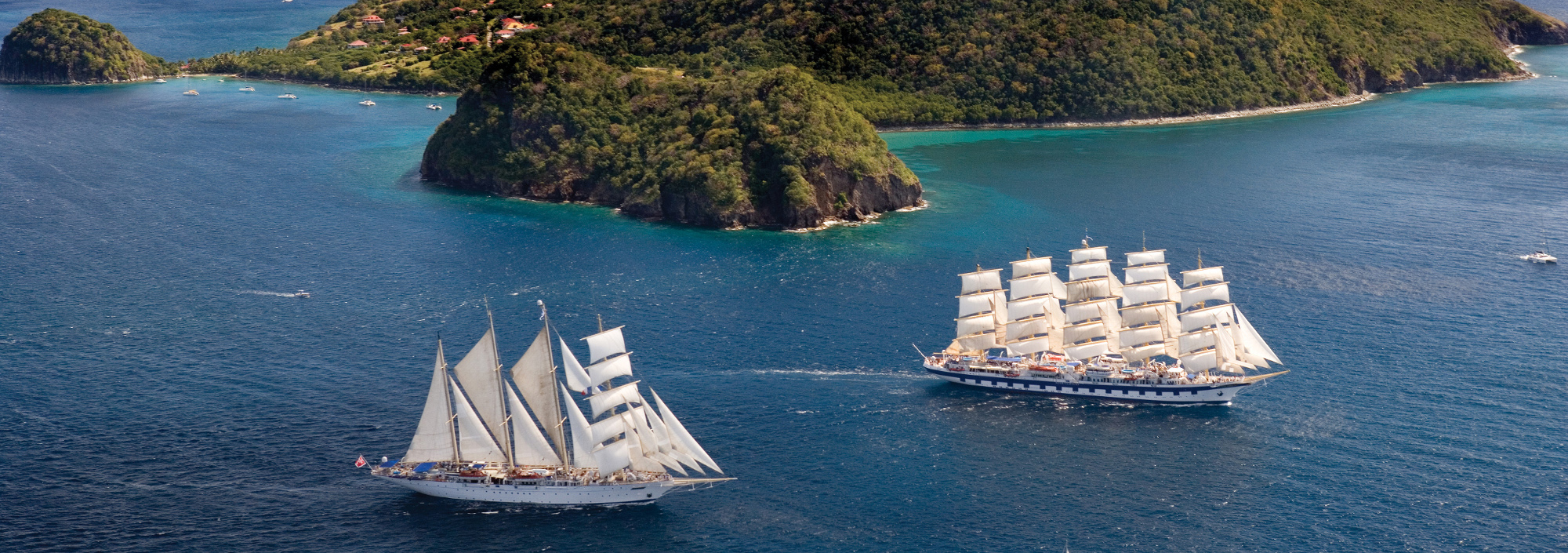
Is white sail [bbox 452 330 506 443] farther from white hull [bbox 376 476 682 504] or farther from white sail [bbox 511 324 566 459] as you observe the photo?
white hull [bbox 376 476 682 504]

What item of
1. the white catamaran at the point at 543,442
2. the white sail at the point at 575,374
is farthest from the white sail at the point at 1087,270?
the white sail at the point at 575,374

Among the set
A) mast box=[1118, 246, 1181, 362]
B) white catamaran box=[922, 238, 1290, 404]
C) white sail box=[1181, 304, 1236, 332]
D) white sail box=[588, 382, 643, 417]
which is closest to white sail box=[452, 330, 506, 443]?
white sail box=[588, 382, 643, 417]

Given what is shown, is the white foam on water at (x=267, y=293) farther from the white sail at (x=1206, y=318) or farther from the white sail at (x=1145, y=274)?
the white sail at (x=1206, y=318)

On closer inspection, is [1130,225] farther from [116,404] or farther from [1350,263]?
[116,404]

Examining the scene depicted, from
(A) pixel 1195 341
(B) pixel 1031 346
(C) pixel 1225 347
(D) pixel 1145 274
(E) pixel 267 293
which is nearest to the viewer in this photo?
(C) pixel 1225 347

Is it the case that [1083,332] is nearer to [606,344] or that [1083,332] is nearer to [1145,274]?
[1145,274]

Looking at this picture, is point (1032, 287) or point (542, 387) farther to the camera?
point (1032, 287)

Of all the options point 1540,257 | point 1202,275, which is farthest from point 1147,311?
point 1540,257
